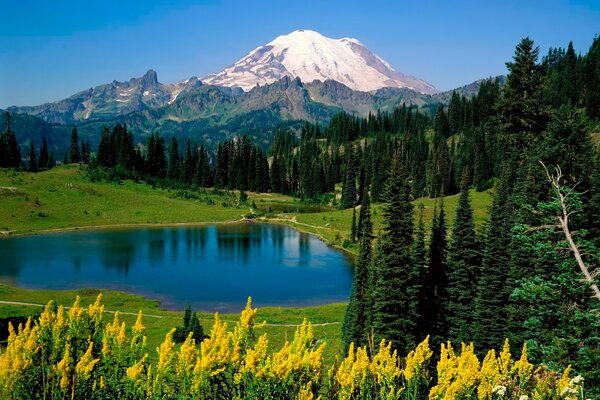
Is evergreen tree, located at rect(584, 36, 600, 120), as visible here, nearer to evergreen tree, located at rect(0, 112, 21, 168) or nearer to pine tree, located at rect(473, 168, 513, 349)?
pine tree, located at rect(473, 168, 513, 349)

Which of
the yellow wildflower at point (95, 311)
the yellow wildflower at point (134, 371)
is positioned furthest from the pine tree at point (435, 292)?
the yellow wildflower at point (134, 371)

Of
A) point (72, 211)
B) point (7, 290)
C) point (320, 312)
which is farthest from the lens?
point (72, 211)

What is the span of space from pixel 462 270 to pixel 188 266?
49440 millimetres

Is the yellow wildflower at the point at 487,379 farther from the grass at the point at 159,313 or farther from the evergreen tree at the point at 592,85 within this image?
the evergreen tree at the point at 592,85

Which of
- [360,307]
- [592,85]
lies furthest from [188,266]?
[592,85]

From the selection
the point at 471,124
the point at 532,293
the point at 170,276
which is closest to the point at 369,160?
the point at 471,124

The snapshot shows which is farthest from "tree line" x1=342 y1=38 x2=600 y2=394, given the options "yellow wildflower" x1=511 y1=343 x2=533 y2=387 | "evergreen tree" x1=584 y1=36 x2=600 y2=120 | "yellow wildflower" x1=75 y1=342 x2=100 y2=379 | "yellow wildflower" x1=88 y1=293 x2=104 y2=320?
"evergreen tree" x1=584 y1=36 x2=600 y2=120

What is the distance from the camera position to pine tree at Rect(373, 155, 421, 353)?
3139 centimetres

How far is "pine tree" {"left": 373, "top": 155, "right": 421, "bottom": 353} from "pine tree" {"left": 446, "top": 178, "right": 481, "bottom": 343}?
5225 mm

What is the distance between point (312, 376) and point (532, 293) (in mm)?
12960

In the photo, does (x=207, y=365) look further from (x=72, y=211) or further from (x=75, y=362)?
(x=72, y=211)

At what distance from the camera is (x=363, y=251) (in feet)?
131

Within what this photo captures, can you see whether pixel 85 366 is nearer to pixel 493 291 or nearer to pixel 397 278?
pixel 397 278

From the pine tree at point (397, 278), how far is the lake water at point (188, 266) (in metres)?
26.6
